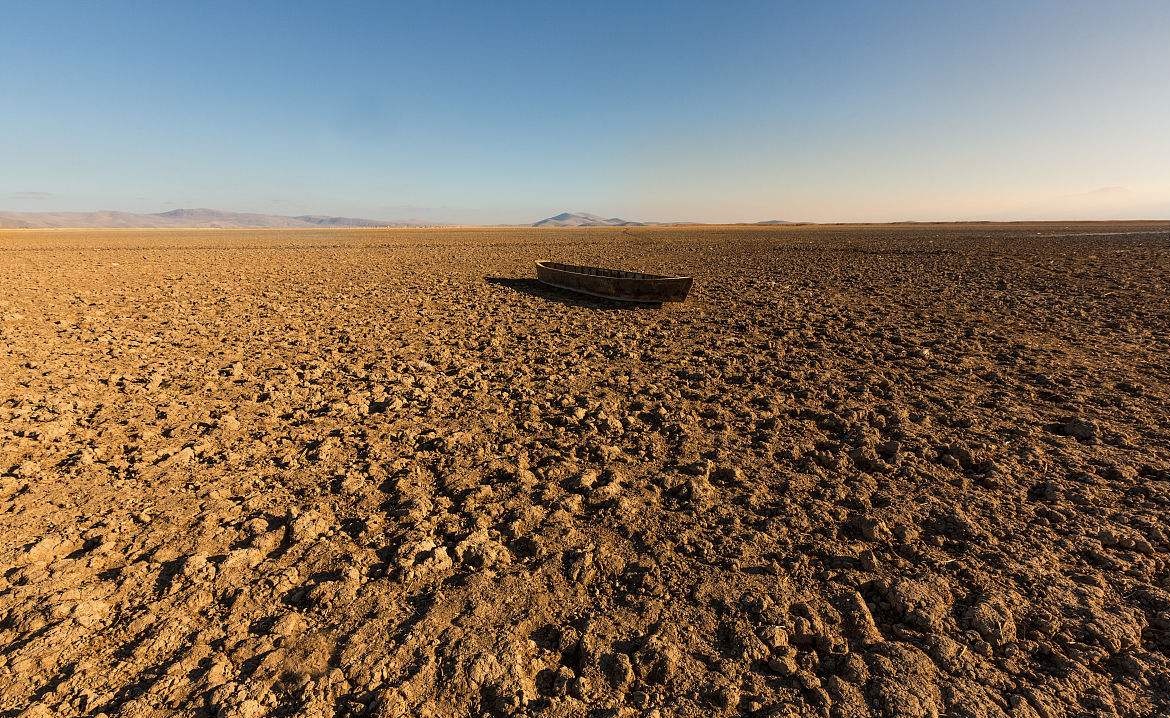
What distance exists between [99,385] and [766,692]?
7.34 metres

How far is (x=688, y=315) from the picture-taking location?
33.1 feet

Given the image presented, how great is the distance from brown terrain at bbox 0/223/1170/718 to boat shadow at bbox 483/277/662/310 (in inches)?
147

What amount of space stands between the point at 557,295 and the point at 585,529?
386 inches

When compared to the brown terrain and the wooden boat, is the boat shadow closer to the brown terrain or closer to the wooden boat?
the wooden boat

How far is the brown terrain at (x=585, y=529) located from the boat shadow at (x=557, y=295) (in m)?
3.74

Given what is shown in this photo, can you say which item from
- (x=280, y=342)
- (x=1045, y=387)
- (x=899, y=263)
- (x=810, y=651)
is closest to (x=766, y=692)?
(x=810, y=651)

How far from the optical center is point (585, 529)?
3.31m

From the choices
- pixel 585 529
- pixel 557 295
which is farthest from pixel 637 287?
pixel 585 529

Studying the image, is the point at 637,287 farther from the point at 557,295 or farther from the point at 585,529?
the point at 585,529

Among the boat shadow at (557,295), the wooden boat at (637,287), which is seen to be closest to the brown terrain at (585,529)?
the wooden boat at (637,287)

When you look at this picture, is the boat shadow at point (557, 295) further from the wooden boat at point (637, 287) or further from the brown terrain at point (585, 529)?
the brown terrain at point (585, 529)

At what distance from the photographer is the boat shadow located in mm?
11008

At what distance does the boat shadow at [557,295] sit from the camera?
433 inches

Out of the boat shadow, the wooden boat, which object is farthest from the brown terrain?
the boat shadow
